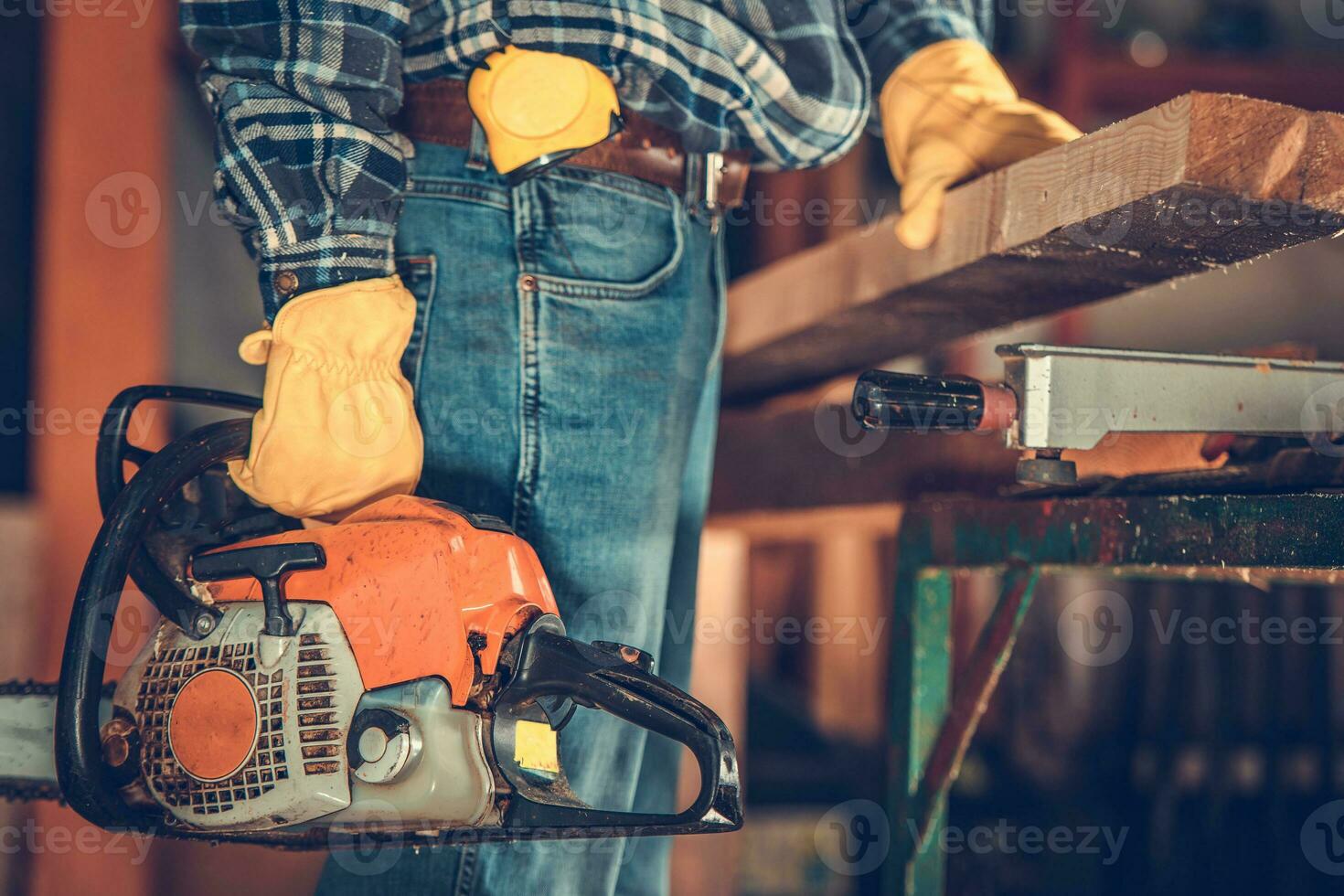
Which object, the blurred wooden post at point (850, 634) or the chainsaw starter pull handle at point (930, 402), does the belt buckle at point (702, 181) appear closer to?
the chainsaw starter pull handle at point (930, 402)

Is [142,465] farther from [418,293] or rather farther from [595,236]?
[595,236]

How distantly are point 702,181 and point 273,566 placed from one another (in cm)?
54

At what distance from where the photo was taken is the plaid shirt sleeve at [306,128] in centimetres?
90

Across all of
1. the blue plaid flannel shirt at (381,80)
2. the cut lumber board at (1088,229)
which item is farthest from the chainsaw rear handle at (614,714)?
the cut lumber board at (1088,229)

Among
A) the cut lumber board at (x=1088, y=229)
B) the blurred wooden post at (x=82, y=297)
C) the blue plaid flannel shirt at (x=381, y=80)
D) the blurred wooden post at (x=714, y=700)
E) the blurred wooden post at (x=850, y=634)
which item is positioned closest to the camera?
the cut lumber board at (x=1088, y=229)

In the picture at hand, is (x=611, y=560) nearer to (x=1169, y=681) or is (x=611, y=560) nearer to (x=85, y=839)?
(x=85, y=839)

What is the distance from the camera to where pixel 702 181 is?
42.8 inches

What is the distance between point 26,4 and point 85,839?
165 centimetres

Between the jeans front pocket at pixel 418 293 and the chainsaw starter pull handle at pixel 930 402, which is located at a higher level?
the jeans front pocket at pixel 418 293

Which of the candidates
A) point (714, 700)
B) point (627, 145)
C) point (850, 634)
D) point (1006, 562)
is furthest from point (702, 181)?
point (850, 634)

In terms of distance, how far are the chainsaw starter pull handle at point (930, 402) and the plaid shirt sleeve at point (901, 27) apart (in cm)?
56

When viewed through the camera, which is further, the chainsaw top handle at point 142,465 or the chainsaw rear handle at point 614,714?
the chainsaw top handle at point 142,465

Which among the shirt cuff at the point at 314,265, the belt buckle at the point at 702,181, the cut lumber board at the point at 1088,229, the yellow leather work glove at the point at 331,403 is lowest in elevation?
the yellow leather work glove at the point at 331,403

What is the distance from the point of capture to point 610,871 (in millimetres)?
1037
